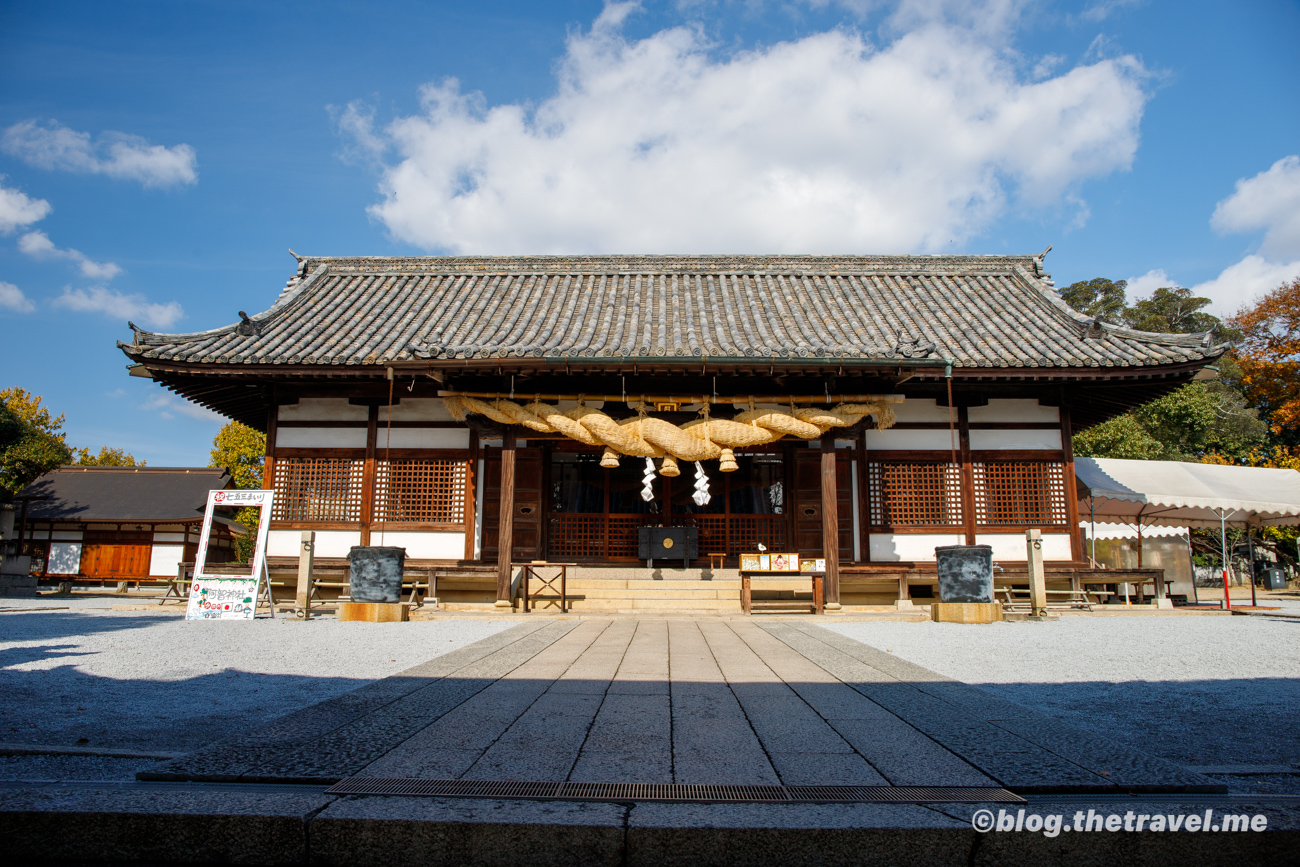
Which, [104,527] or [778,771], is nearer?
[778,771]

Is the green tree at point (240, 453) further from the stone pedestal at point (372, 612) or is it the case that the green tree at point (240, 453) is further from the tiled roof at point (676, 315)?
the stone pedestal at point (372, 612)

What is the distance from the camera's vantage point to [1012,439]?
11930mm

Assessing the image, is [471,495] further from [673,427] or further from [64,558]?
[64,558]

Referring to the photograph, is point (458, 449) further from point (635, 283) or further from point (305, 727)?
point (305, 727)

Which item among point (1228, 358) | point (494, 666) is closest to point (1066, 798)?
point (494, 666)

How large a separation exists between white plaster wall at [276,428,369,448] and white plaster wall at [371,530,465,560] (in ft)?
5.38

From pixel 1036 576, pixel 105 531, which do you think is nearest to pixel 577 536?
pixel 1036 576

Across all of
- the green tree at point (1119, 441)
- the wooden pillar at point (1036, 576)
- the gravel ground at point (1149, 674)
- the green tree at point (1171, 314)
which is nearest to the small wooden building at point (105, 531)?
the wooden pillar at point (1036, 576)

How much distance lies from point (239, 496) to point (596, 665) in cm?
650

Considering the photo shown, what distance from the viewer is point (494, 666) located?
5.03 meters

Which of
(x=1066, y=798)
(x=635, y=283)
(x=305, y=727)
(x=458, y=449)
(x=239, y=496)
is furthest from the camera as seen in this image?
(x=635, y=283)

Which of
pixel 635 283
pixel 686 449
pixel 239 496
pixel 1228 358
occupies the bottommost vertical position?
pixel 239 496

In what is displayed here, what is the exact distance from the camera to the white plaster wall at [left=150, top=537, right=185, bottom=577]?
24.8 metres

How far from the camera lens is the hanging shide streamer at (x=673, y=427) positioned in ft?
34.2
